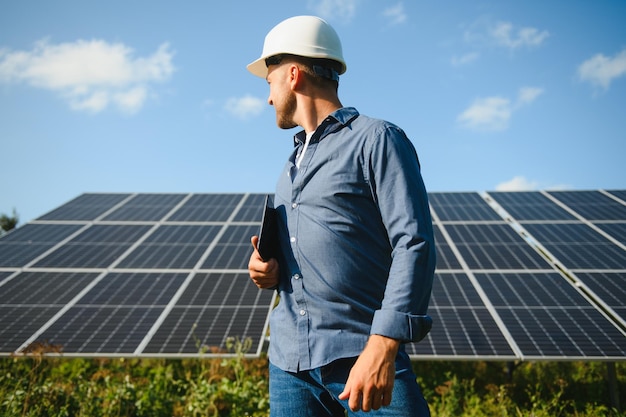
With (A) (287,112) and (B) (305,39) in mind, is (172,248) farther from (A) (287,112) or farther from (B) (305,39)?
(B) (305,39)

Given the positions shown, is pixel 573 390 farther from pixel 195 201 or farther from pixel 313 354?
pixel 195 201

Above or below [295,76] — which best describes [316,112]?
below

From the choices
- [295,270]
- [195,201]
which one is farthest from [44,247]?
[295,270]

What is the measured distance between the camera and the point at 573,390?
6.83 meters

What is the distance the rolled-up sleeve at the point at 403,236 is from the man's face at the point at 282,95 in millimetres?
530

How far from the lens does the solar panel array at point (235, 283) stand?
6023 millimetres

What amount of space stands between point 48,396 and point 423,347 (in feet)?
16.2

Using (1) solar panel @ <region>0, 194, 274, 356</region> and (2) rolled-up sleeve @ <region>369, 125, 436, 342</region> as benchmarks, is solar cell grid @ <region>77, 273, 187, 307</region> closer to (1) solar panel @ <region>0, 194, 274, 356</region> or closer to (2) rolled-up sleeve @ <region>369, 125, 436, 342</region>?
(1) solar panel @ <region>0, 194, 274, 356</region>

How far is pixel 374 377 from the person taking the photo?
4.35ft

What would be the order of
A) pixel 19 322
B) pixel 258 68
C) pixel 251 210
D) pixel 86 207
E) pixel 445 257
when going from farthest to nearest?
pixel 86 207 < pixel 251 210 < pixel 445 257 < pixel 19 322 < pixel 258 68

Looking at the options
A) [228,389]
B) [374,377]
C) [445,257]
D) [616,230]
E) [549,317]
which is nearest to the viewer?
[374,377]

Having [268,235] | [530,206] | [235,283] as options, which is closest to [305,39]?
[268,235]

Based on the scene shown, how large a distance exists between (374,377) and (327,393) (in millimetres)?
485

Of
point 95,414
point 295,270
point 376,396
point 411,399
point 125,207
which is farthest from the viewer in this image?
point 125,207
